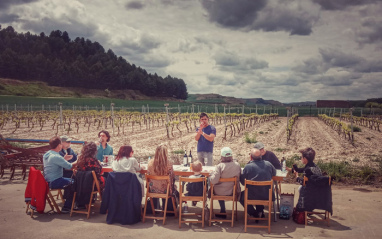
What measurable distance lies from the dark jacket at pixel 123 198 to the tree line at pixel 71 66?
80196mm

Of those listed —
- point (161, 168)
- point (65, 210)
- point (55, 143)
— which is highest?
point (55, 143)

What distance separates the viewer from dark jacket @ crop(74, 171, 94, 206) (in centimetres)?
497

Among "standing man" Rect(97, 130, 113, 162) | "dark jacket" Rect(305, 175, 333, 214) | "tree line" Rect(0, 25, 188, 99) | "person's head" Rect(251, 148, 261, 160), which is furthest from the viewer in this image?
"tree line" Rect(0, 25, 188, 99)

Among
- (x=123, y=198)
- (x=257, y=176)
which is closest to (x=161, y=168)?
(x=123, y=198)

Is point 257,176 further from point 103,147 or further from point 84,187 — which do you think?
point 103,147

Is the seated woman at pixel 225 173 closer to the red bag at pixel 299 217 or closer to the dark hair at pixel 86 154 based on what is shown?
the red bag at pixel 299 217

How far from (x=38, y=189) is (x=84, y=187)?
0.67 metres

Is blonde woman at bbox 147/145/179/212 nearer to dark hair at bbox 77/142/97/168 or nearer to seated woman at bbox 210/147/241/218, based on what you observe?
seated woman at bbox 210/147/241/218

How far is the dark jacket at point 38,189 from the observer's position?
4867mm

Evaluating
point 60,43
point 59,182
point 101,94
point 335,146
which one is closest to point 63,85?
point 101,94

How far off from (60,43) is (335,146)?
93.2 meters

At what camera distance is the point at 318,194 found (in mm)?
4609

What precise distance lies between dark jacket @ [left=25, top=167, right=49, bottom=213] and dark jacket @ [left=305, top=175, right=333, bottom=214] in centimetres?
390

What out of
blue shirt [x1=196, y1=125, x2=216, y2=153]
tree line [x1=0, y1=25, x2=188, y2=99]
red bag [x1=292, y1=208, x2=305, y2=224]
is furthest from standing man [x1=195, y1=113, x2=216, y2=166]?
tree line [x1=0, y1=25, x2=188, y2=99]
